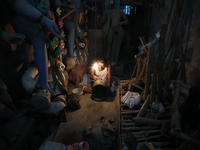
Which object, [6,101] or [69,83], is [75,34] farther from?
[6,101]

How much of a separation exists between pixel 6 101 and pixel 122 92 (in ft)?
12.6

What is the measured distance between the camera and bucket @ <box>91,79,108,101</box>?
263 inches

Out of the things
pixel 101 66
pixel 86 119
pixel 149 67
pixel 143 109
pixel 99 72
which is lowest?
pixel 86 119

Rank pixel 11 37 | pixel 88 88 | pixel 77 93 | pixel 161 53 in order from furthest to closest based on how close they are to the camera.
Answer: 1. pixel 88 88
2. pixel 77 93
3. pixel 161 53
4. pixel 11 37

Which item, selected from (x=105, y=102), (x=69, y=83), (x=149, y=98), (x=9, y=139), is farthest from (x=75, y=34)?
(x=9, y=139)

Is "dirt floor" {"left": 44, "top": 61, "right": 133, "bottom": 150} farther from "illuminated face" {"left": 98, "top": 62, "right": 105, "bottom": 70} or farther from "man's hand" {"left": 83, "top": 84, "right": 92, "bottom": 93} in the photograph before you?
"illuminated face" {"left": 98, "top": 62, "right": 105, "bottom": 70}

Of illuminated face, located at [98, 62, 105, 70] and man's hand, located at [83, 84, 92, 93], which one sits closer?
man's hand, located at [83, 84, 92, 93]

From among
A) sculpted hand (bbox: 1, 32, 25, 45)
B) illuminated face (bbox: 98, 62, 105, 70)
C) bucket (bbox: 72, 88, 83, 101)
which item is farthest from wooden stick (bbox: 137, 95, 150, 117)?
sculpted hand (bbox: 1, 32, 25, 45)

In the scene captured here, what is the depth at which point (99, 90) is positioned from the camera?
22.6 feet

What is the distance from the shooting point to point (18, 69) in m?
4.42

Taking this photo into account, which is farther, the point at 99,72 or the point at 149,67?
the point at 99,72

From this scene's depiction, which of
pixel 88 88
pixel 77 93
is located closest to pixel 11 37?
pixel 77 93

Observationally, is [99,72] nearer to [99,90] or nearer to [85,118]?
[99,90]

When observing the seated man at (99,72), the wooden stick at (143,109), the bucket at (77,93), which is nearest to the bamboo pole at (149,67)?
the wooden stick at (143,109)
